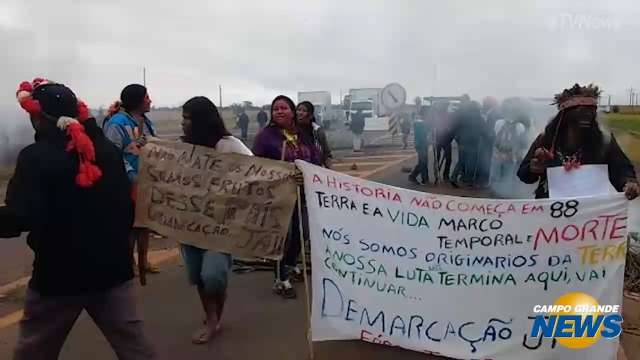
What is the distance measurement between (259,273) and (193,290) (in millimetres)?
700

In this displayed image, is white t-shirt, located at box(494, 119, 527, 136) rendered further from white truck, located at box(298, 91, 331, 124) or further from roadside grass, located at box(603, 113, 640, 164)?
white truck, located at box(298, 91, 331, 124)

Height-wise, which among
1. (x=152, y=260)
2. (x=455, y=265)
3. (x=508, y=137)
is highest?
(x=508, y=137)

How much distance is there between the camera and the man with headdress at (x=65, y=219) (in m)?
2.40

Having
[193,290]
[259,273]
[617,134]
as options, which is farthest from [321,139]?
[617,134]

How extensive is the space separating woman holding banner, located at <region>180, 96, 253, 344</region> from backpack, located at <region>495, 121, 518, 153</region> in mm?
6515

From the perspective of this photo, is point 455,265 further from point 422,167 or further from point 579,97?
point 422,167

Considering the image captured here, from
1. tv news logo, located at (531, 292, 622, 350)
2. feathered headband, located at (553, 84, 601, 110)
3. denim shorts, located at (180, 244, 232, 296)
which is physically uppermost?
feathered headband, located at (553, 84, 601, 110)

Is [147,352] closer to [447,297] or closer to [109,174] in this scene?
[109,174]

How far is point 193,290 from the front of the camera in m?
4.89

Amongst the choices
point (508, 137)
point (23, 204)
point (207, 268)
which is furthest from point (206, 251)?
point (508, 137)

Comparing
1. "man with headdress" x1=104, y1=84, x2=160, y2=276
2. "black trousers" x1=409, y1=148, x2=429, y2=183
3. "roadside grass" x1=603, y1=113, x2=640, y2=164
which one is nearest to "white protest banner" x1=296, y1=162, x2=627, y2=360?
"man with headdress" x1=104, y1=84, x2=160, y2=276

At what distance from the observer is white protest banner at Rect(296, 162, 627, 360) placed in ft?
10.4

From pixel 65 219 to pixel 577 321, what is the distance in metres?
2.41

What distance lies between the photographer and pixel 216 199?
11.8 ft
